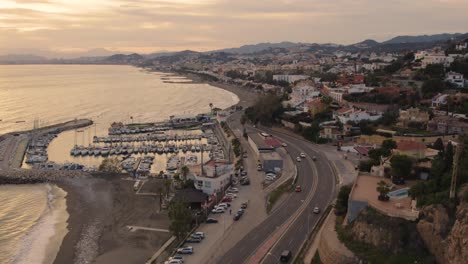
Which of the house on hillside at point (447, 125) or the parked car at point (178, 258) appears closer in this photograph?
the parked car at point (178, 258)

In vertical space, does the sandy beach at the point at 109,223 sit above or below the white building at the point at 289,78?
below

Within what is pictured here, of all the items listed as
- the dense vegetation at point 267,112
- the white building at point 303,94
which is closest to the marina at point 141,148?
the dense vegetation at point 267,112

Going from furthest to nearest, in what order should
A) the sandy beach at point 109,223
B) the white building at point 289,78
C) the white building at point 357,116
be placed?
the white building at point 289,78
the white building at point 357,116
the sandy beach at point 109,223

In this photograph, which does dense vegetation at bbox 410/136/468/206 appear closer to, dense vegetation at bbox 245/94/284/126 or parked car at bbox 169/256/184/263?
parked car at bbox 169/256/184/263

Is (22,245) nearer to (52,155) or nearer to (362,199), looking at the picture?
(362,199)

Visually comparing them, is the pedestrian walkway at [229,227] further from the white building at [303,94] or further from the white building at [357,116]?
the white building at [303,94]

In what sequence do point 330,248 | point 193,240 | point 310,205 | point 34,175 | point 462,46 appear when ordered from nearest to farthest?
point 330,248 → point 193,240 → point 310,205 → point 34,175 → point 462,46

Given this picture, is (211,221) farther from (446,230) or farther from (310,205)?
(446,230)

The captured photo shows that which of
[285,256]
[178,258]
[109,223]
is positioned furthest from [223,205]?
[285,256]
